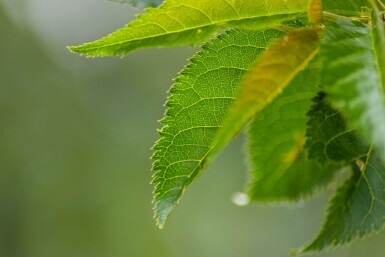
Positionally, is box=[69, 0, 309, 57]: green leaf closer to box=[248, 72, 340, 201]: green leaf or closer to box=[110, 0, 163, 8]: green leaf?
box=[110, 0, 163, 8]: green leaf

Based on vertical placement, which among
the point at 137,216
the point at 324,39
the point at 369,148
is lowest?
the point at 137,216

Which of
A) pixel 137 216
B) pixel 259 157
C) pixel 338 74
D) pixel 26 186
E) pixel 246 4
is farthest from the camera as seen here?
pixel 26 186

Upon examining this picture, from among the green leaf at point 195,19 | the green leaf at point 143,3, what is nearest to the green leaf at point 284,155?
the green leaf at point 195,19

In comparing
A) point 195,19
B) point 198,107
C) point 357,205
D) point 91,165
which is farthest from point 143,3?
point 91,165

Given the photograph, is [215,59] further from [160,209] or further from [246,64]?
[160,209]

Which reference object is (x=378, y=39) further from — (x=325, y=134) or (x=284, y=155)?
(x=284, y=155)

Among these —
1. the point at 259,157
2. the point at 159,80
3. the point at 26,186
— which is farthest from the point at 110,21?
the point at 259,157

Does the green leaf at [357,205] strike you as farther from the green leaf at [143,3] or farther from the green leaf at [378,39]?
the green leaf at [143,3]
